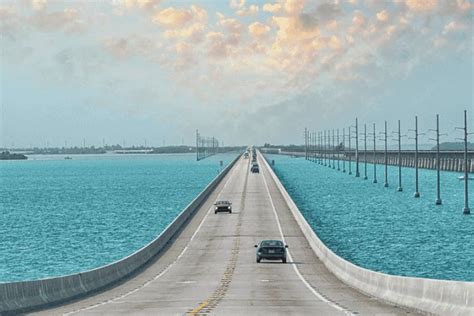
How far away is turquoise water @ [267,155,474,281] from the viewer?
6538 centimetres

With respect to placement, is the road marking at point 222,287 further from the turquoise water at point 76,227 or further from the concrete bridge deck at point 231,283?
the turquoise water at point 76,227

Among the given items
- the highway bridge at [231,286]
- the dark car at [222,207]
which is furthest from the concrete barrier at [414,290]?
the dark car at [222,207]

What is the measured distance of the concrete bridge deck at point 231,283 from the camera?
1230 inches

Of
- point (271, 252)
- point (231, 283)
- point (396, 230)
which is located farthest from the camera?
point (396, 230)

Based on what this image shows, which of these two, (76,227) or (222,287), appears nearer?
(222,287)

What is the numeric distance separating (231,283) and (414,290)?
13.8m

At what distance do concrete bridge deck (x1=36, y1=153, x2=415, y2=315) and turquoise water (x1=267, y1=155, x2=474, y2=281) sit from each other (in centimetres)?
560

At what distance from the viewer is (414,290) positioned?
101 ft

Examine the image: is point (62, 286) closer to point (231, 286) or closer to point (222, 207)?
point (231, 286)

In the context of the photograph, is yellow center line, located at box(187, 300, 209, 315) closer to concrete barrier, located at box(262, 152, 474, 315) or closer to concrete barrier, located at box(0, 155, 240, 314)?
concrete barrier, located at box(0, 155, 240, 314)

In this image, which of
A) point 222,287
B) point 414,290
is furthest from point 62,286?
point 414,290

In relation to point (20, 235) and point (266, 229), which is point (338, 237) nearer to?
point (266, 229)

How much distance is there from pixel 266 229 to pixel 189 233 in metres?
6.16

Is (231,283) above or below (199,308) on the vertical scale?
below
